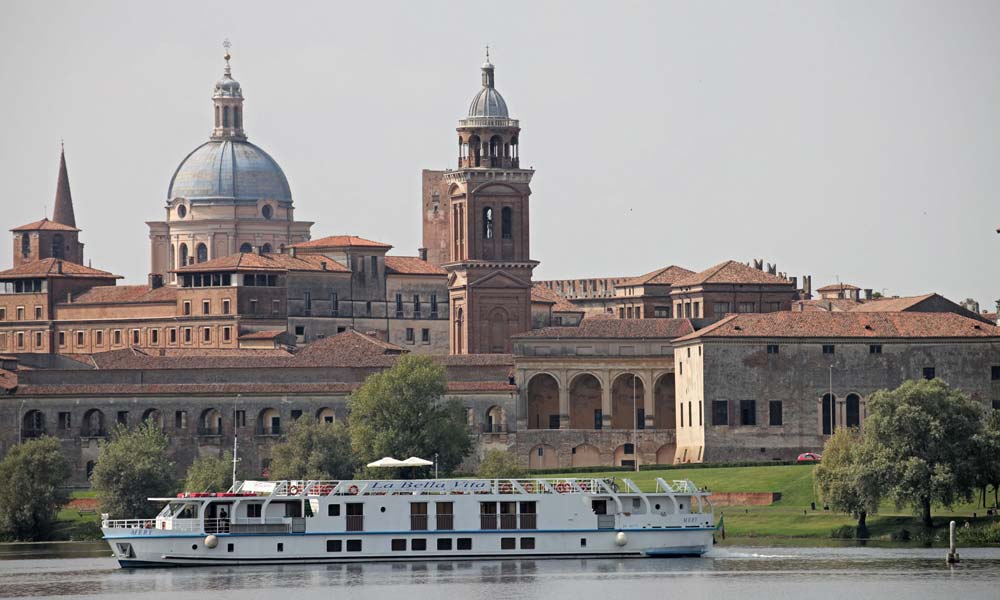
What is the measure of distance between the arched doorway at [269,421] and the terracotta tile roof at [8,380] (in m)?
13.3

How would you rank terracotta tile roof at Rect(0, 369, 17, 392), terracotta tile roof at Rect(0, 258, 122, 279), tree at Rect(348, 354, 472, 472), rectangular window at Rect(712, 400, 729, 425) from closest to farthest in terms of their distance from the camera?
tree at Rect(348, 354, 472, 472)
rectangular window at Rect(712, 400, 729, 425)
terracotta tile roof at Rect(0, 369, 17, 392)
terracotta tile roof at Rect(0, 258, 122, 279)

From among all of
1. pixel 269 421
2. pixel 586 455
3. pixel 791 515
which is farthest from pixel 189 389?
pixel 791 515

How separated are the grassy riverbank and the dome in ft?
136

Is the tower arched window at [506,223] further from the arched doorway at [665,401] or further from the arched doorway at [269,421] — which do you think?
the arched doorway at [269,421]

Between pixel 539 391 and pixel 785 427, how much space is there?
61.7 ft

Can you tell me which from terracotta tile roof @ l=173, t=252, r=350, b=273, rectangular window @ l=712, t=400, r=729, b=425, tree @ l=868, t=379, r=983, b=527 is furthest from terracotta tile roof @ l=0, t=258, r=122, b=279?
tree @ l=868, t=379, r=983, b=527

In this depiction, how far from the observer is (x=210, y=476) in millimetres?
130125

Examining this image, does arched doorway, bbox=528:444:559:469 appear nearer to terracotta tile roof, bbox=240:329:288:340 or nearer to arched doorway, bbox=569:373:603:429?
arched doorway, bbox=569:373:603:429

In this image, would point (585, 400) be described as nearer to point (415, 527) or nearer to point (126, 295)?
point (126, 295)

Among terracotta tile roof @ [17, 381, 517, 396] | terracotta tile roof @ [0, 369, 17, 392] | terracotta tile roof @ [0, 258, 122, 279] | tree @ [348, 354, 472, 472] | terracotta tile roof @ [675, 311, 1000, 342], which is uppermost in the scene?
terracotta tile roof @ [0, 258, 122, 279]

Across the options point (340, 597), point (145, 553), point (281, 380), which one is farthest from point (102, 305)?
point (340, 597)

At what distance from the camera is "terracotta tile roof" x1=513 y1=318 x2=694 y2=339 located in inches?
6294

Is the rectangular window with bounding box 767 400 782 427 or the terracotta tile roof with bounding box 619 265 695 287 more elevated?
the terracotta tile roof with bounding box 619 265 695 287

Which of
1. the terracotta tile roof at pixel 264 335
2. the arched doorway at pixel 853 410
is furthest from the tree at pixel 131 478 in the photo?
the arched doorway at pixel 853 410
